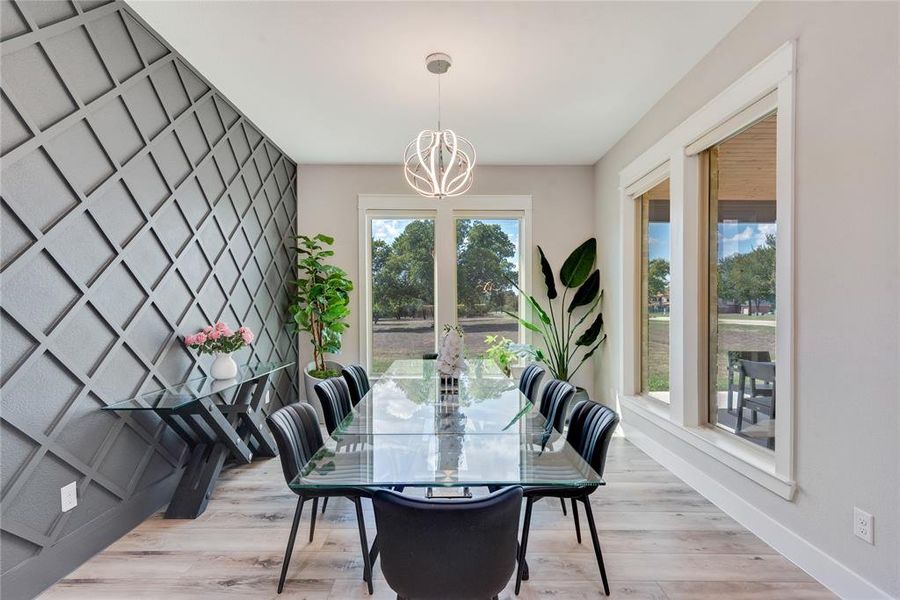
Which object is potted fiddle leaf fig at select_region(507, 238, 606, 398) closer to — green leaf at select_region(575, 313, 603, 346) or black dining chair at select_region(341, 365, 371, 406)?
green leaf at select_region(575, 313, 603, 346)

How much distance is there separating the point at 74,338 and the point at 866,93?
3.56 m

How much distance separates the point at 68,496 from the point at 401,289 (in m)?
3.39

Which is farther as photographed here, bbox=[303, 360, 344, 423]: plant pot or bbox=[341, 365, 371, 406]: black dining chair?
bbox=[303, 360, 344, 423]: plant pot

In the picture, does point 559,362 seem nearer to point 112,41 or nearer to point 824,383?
point 824,383

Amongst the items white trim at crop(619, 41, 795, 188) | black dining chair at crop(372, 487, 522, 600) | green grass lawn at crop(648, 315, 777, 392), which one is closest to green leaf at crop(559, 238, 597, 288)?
green grass lawn at crop(648, 315, 777, 392)

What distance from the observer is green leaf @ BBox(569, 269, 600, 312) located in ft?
15.1

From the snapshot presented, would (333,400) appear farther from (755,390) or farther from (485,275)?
(485,275)

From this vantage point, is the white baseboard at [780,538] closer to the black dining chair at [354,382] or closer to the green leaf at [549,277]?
the green leaf at [549,277]

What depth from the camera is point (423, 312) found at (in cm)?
Result: 500

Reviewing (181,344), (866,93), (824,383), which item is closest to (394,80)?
(181,344)

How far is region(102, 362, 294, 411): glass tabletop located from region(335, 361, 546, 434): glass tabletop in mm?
857

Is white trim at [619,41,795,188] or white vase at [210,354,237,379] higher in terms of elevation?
white trim at [619,41,795,188]

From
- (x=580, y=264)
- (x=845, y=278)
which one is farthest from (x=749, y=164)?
(x=580, y=264)

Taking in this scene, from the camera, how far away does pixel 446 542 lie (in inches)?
49.2
